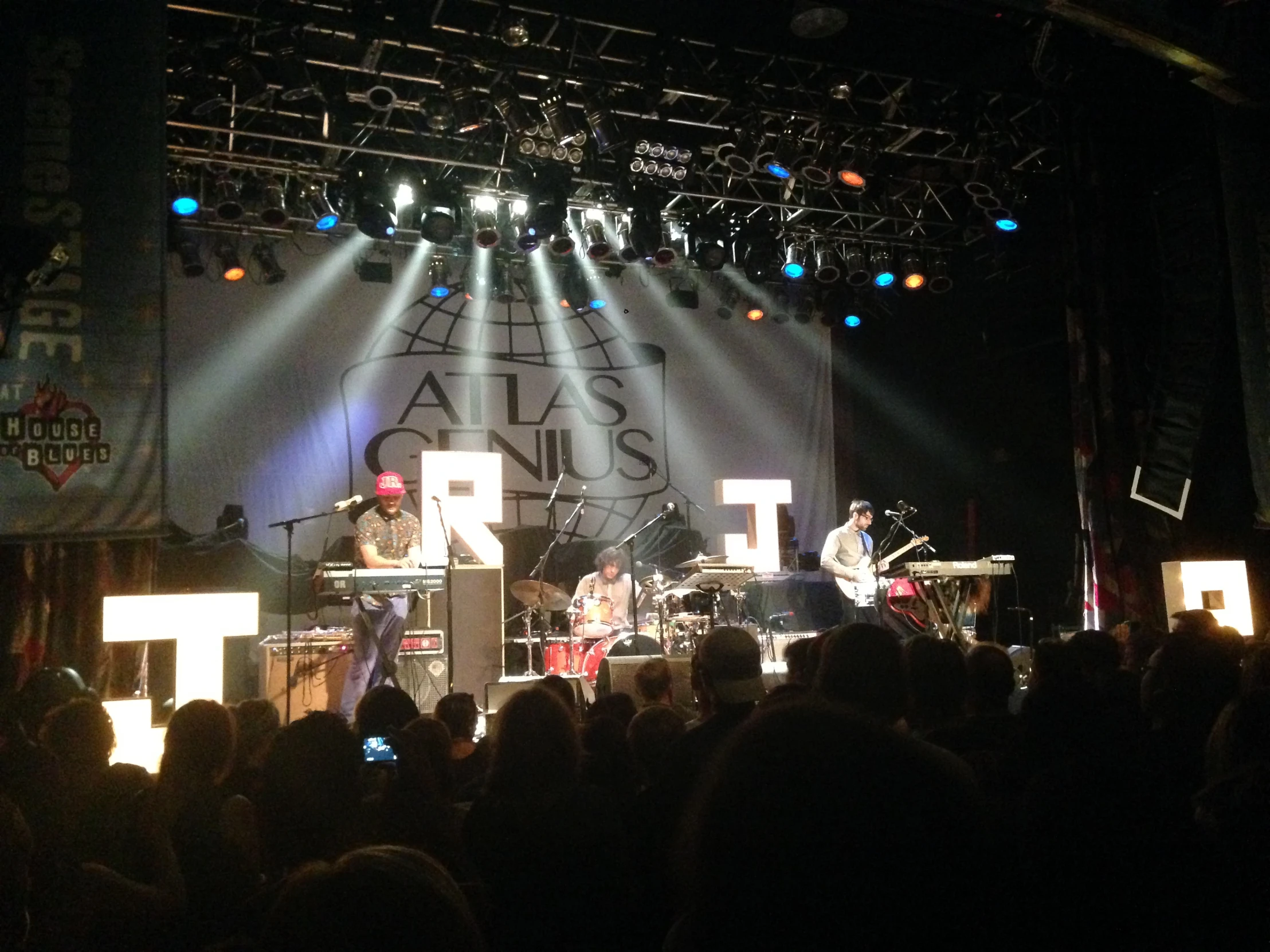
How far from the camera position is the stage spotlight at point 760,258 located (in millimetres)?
11922

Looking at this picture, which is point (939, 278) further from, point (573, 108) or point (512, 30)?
point (512, 30)

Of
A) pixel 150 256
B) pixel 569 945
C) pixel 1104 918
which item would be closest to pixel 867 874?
pixel 1104 918

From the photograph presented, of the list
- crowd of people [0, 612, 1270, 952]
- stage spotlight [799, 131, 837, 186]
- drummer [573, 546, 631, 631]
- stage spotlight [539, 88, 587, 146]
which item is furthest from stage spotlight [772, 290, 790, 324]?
crowd of people [0, 612, 1270, 952]

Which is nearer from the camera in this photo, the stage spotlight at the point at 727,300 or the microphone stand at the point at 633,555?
the microphone stand at the point at 633,555

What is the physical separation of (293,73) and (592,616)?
5953 mm

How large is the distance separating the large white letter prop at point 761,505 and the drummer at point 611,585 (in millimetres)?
1264

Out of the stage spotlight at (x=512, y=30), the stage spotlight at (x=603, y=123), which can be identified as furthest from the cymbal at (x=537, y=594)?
the stage spotlight at (x=512, y=30)

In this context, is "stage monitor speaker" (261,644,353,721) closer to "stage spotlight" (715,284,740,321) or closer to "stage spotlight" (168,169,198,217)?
"stage spotlight" (168,169,198,217)

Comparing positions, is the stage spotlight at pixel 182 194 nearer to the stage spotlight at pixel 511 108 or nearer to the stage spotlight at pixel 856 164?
the stage spotlight at pixel 511 108

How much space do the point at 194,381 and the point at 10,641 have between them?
404 cm

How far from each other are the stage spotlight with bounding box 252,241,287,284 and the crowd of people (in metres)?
8.45

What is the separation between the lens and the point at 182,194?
10.4 metres

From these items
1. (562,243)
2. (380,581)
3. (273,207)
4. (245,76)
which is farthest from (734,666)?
(273,207)

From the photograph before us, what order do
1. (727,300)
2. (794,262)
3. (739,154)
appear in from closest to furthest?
(739,154) < (794,262) < (727,300)
